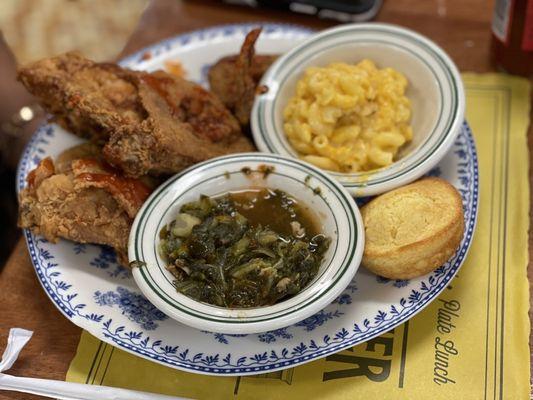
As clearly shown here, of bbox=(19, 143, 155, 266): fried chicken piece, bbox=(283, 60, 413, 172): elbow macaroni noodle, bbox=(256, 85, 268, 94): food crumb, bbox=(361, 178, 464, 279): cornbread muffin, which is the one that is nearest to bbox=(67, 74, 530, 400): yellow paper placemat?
bbox=(361, 178, 464, 279): cornbread muffin

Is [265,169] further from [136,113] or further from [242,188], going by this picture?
[136,113]

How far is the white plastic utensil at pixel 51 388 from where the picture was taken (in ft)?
6.52

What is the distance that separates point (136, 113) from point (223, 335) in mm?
917

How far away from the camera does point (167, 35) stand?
346cm

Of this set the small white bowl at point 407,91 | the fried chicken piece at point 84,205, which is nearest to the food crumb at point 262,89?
the small white bowl at point 407,91

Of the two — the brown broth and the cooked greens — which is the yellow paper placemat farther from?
the brown broth

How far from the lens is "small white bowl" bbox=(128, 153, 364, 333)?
189 centimetres

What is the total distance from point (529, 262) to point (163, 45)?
198 cm

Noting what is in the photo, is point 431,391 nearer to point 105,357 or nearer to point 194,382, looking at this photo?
point 194,382

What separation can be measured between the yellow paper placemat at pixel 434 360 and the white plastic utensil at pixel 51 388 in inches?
2.0

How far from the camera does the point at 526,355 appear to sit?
2.01 m

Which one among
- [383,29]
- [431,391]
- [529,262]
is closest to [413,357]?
[431,391]

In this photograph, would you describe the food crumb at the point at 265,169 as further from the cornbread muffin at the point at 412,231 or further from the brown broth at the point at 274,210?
the cornbread muffin at the point at 412,231

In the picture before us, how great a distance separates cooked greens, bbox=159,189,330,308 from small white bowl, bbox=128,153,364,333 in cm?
4
